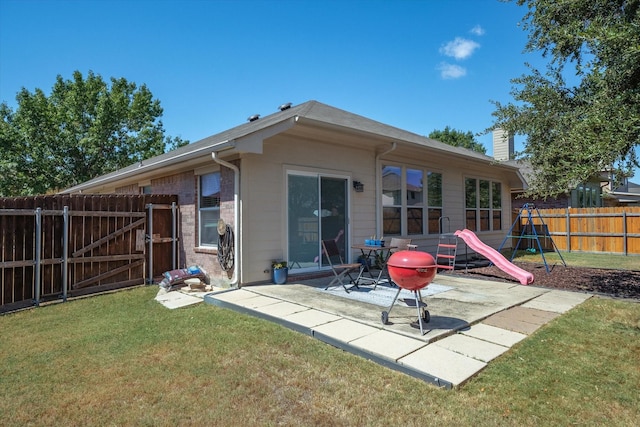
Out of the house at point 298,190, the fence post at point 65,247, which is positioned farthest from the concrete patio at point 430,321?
the fence post at point 65,247

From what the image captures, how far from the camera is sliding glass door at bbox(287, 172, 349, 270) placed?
717 cm

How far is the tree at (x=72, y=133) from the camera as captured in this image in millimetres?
Result: 19438

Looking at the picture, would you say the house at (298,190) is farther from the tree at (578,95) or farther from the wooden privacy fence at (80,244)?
the tree at (578,95)

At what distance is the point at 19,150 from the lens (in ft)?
63.4

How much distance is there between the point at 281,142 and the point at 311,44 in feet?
18.8

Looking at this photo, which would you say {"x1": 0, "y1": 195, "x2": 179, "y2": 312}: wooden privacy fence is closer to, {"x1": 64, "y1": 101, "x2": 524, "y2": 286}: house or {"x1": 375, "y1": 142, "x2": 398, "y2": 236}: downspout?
{"x1": 64, "y1": 101, "x2": 524, "y2": 286}: house

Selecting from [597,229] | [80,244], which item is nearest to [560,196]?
[597,229]

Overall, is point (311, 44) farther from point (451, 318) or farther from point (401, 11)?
point (451, 318)

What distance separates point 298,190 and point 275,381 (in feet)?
15.5

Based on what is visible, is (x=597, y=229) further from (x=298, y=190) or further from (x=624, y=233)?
(x=298, y=190)

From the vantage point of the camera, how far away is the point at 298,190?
7.24 metres

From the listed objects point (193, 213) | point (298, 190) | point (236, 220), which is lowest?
point (236, 220)

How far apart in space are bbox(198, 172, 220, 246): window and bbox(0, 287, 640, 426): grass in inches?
118

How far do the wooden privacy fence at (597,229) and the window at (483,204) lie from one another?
62.0 inches
